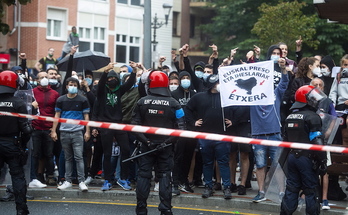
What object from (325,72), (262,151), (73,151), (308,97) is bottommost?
(73,151)

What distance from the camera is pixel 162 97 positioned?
9609mm

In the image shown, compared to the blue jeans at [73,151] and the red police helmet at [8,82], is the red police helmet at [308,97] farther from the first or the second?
the blue jeans at [73,151]

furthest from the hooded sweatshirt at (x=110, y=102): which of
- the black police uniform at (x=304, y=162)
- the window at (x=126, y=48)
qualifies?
the window at (x=126, y=48)

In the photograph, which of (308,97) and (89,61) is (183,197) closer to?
(308,97)

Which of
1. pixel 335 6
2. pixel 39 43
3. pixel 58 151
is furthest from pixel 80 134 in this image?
pixel 39 43

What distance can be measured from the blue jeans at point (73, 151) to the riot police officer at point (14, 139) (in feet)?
7.49

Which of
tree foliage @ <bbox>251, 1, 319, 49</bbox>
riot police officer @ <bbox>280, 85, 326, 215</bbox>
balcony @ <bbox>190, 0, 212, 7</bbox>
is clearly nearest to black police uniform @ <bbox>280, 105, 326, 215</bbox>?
riot police officer @ <bbox>280, 85, 326, 215</bbox>

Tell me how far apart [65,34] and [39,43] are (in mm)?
1879

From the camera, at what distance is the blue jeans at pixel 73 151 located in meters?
12.1

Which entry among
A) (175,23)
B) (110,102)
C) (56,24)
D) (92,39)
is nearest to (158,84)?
(110,102)

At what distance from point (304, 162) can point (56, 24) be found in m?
30.7

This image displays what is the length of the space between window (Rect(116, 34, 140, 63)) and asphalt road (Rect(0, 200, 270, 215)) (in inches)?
1241

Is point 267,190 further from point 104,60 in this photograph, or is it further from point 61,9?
point 61,9

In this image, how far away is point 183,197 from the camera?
11445 millimetres
